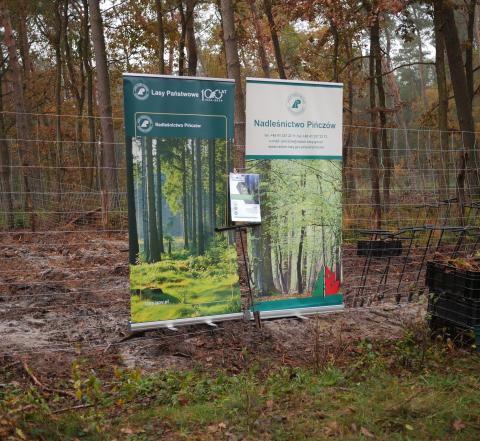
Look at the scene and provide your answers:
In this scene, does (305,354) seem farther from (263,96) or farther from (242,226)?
(263,96)

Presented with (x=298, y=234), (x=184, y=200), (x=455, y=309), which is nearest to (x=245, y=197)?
(x=184, y=200)

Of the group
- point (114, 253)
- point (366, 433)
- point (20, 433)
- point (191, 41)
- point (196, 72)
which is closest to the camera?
point (20, 433)

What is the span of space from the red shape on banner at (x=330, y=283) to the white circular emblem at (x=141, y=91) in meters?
2.65

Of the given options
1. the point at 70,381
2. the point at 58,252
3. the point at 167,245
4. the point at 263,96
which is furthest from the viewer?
the point at 58,252

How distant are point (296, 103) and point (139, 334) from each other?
115 inches

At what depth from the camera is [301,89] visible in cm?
602

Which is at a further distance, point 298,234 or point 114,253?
point 114,253

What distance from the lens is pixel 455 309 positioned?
19.7ft

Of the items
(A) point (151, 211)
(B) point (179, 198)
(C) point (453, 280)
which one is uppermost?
(B) point (179, 198)

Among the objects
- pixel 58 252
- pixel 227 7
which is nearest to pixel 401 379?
pixel 227 7

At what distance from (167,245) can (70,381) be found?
1462mm

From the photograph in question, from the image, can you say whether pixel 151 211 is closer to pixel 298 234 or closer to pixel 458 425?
pixel 298 234

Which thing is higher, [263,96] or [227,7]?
[227,7]

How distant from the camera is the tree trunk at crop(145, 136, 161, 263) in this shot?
5273 millimetres
